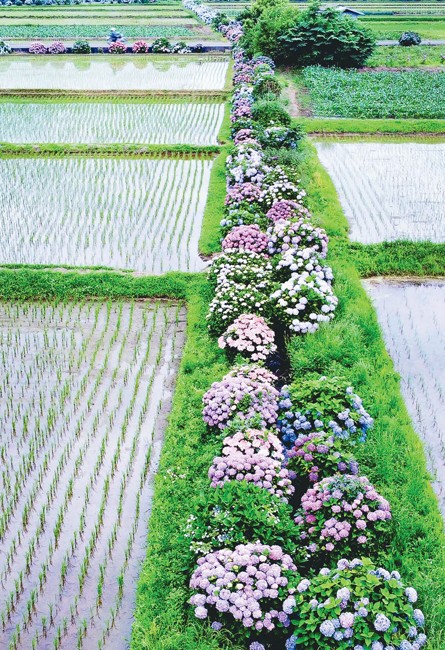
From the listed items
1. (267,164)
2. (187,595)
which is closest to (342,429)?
(187,595)

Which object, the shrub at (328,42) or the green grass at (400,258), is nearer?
the green grass at (400,258)

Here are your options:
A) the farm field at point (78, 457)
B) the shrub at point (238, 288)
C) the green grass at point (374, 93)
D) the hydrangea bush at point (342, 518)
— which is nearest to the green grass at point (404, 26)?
the green grass at point (374, 93)

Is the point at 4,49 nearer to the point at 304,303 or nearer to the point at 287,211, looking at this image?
the point at 287,211

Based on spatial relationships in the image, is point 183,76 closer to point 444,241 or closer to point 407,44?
point 407,44

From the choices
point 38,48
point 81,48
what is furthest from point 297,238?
point 38,48

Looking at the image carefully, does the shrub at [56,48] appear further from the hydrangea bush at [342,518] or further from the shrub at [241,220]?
the hydrangea bush at [342,518]

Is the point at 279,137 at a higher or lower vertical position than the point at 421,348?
higher

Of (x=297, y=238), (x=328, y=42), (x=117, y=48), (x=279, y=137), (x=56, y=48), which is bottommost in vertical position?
(x=56, y=48)
